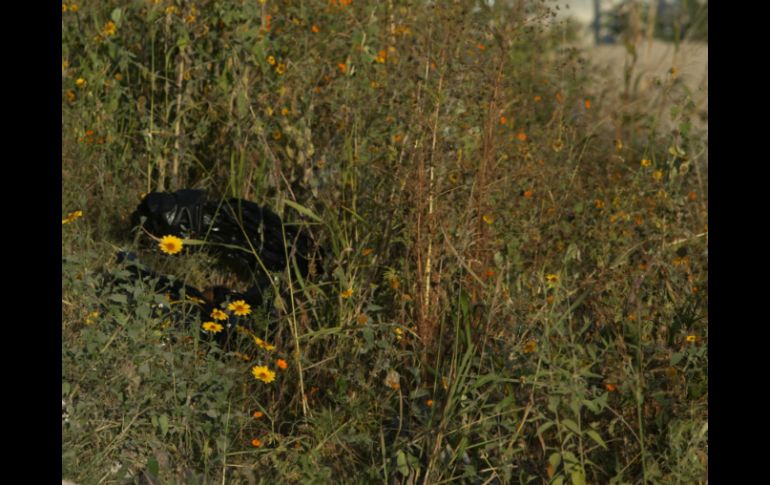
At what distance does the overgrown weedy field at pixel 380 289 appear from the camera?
2750 mm

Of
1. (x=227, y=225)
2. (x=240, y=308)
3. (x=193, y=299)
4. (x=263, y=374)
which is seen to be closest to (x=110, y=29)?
(x=227, y=225)

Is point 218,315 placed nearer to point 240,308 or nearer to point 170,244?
point 240,308

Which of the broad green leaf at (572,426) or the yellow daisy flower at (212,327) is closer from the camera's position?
the broad green leaf at (572,426)

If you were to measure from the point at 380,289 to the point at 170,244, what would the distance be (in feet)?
2.47

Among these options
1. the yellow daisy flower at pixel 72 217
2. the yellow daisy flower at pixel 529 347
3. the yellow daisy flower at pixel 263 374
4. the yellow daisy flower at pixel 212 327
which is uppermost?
the yellow daisy flower at pixel 72 217

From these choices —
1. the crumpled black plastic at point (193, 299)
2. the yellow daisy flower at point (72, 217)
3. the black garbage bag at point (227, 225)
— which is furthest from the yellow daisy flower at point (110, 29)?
the crumpled black plastic at point (193, 299)

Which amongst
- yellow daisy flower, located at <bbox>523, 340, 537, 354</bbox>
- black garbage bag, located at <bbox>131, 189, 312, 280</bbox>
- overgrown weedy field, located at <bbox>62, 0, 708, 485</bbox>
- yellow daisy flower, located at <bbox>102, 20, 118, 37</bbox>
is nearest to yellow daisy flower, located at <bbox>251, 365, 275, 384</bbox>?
overgrown weedy field, located at <bbox>62, 0, 708, 485</bbox>

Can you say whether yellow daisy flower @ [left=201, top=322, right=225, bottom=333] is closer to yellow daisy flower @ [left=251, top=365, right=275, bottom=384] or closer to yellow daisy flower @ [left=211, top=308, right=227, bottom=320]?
yellow daisy flower @ [left=211, top=308, right=227, bottom=320]

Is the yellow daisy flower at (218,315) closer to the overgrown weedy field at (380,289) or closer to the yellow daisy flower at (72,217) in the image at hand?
the overgrown weedy field at (380,289)

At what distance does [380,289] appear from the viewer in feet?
11.5

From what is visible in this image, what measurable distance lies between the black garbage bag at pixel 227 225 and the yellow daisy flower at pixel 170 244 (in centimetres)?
21

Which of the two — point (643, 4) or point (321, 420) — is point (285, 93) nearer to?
point (321, 420)

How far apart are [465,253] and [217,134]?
1792 millimetres

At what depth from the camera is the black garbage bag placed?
386 centimetres
